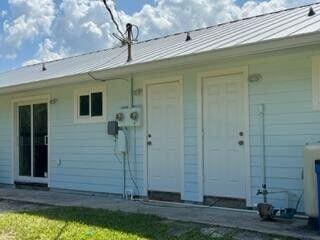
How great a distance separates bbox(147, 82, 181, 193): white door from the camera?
9539 mm

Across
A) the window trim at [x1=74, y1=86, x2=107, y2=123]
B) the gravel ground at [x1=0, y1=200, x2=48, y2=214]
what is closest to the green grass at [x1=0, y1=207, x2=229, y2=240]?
the gravel ground at [x1=0, y1=200, x2=48, y2=214]

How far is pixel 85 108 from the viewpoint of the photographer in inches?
455

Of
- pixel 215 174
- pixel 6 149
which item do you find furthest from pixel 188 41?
pixel 6 149

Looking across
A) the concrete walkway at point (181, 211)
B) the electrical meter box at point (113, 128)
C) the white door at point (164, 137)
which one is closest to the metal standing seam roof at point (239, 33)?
the white door at point (164, 137)

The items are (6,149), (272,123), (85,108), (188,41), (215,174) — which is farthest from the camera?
(6,149)

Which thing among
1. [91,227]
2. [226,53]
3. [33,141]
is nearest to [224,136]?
[226,53]

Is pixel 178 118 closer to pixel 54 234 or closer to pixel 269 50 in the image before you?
pixel 269 50

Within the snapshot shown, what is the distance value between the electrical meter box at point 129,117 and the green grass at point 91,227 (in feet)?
7.37

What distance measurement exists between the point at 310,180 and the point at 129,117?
14.4 feet

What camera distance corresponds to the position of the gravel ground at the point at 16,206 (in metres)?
9.22

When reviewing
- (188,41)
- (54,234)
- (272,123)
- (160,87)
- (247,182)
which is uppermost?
(188,41)

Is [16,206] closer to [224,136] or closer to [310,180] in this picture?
[224,136]

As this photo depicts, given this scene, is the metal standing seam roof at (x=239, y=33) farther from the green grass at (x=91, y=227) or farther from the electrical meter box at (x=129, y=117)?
the green grass at (x=91, y=227)

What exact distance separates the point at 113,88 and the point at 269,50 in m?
4.21
